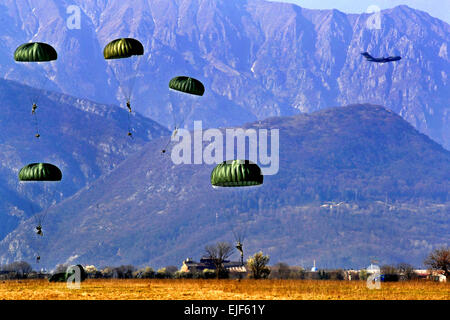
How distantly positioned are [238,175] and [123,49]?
20994 millimetres

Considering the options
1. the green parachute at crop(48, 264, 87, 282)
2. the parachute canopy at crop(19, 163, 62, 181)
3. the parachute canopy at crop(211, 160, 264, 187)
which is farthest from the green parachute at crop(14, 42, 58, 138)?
the green parachute at crop(48, 264, 87, 282)

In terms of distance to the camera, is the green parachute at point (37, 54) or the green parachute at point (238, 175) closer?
the green parachute at point (238, 175)

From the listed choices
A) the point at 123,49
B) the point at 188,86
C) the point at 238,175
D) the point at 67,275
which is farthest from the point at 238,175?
the point at 67,275

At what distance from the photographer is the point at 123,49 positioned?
99.2 metres

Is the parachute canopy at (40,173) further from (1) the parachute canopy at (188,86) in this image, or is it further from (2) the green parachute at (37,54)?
(1) the parachute canopy at (188,86)

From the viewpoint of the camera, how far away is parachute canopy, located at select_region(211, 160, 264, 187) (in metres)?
89.8

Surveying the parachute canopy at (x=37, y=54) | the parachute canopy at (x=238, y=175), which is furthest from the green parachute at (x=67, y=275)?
the parachute canopy at (x=238, y=175)

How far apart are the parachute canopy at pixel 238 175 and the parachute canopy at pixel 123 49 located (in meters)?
17.6

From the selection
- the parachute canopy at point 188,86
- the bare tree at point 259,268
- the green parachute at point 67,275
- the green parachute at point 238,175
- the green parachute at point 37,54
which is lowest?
the green parachute at point 67,275

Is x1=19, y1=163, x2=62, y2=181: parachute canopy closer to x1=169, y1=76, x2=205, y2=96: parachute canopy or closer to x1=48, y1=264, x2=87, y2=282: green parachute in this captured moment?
x1=169, y1=76, x2=205, y2=96: parachute canopy

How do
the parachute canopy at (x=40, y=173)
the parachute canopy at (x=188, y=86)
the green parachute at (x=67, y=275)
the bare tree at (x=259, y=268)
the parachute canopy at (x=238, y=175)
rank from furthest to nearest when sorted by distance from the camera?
the bare tree at (x=259, y=268) → the green parachute at (x=67, y=275) → the parachute canopy at (x=40, y=173) → the parachute canopy at (x=188, y=86) → the parachute canopy at (x=238, y=175)

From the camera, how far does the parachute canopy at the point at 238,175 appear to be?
89.8 meters

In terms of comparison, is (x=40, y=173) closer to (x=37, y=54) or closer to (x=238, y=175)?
(x=37, y=54)
